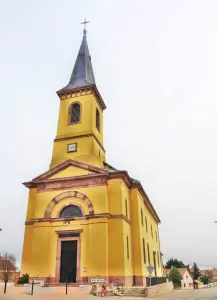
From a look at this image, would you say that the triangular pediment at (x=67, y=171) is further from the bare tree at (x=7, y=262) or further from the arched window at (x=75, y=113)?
the bare tree at (x=7, y=262)

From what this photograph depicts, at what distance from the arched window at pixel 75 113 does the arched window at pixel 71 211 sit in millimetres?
10209

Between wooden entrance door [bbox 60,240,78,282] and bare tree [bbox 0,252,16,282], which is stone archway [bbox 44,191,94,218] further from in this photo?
bare tree [bbox 0,252,16,282]

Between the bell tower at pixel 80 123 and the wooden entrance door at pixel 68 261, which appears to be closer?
the wooden entrance door at pixel 68 261

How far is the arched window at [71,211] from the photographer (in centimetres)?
2505

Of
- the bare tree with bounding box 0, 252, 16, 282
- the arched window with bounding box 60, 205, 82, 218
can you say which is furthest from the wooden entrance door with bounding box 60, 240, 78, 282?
the bare tree with bounding box 0, 252, 16, 282

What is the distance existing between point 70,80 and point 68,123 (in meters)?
7.05

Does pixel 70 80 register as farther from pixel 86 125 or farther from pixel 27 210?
pixel 27 210

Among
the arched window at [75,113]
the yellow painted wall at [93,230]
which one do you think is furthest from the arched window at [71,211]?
the arched window at [75,113]

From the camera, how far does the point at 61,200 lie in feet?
84.5

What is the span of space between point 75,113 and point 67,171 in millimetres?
8068

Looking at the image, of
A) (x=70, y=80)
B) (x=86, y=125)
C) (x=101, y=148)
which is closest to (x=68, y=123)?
(x=86, y=125)

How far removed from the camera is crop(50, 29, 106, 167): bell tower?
29.1 m

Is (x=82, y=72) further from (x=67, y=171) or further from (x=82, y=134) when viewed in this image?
(x=67, y=171)

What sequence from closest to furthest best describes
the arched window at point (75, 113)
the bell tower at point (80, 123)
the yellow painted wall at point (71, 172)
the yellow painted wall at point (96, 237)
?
the yellow painted wall at point (96, 237) → the yellow painted wall at point (71, 172) → the bell tower at point (80, 123) → the arched window at point (75, 113)
